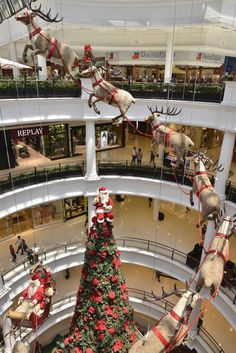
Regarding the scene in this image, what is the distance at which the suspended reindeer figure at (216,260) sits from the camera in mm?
4949

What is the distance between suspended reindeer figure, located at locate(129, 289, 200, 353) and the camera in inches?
184

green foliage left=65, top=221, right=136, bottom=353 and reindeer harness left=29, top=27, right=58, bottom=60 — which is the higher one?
reindeer harness left=29, top=27, right=58, bottom=60

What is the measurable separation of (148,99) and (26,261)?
10.2m

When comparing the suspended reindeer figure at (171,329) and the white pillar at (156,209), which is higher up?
the suspended reindeer figure at (171,329)

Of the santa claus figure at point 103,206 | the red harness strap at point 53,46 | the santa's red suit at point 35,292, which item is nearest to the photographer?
the red harness strap at point 53,46

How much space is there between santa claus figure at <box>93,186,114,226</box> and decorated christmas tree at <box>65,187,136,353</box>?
26 cm

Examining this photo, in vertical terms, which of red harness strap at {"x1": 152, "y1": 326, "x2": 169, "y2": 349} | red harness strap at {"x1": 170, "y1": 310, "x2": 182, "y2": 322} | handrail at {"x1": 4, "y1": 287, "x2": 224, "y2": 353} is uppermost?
red harness strap at {"x1": 170, "y1": 310, "x2": 182, "y2": 322}

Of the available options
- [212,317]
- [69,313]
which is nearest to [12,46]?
[69,313]

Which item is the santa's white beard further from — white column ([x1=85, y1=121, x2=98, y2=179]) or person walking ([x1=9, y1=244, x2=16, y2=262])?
person walking ([x1=9, y1=244, x2=16, y2=262])

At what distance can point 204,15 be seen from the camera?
42.7 ft

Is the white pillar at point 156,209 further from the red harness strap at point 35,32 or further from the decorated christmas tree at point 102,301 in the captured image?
the red harness strap at point 35,32

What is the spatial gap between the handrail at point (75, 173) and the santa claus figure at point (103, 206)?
6.57 meters

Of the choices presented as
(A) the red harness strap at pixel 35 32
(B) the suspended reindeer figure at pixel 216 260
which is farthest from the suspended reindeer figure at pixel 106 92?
(B) the suspended reindeer figure at pixel 216 260

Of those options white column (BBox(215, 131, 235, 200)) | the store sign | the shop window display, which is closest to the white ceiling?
the store sign
